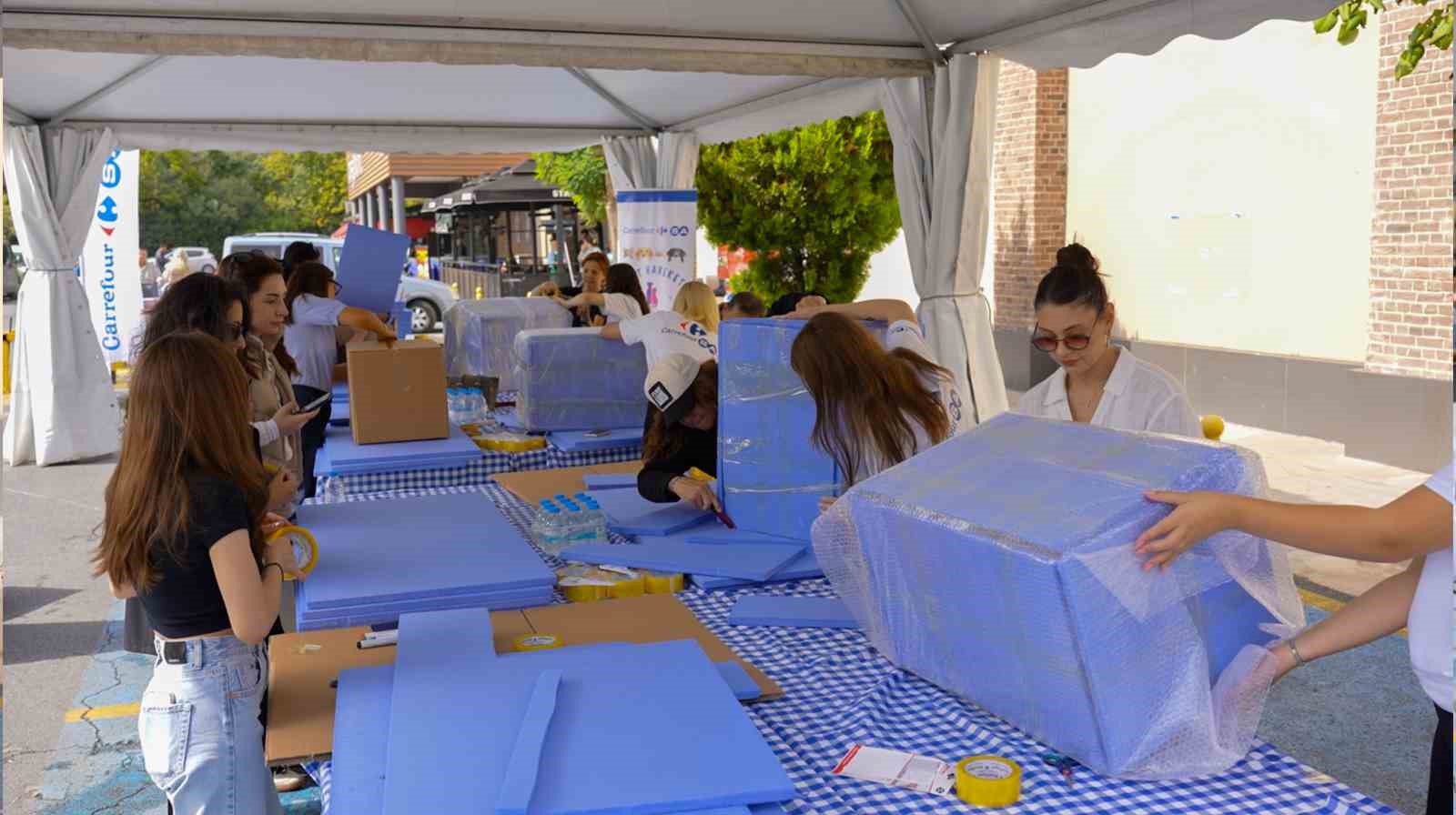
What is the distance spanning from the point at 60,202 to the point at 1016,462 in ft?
25.3

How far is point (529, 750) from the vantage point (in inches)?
55.9

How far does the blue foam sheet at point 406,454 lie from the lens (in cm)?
377

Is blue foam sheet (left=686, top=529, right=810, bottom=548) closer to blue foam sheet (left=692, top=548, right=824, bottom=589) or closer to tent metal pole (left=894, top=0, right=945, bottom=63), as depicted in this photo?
blue foam sheet (left=692, top=548, right=824, bottom=589)

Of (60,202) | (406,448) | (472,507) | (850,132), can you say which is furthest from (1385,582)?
(850,132)

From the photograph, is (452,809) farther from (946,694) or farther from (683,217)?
(683,217)

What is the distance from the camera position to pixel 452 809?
1.33 metres

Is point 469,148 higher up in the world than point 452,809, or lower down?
higher up

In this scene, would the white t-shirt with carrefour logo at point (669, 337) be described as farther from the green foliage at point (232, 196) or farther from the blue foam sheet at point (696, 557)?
the green foliage at point (232, 196)

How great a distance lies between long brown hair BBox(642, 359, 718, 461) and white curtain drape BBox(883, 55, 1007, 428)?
2.18m

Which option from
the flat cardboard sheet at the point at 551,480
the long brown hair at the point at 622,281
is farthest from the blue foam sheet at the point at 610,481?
the long brown hair at the point at 622,281


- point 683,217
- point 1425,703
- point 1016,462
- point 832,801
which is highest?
point 683,217

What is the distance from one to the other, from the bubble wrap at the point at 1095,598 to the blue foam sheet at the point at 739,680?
10.8 inches

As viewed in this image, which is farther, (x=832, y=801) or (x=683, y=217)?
(x=683, y=217)

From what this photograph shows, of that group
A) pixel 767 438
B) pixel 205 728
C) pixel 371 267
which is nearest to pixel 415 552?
pixel 205 728
